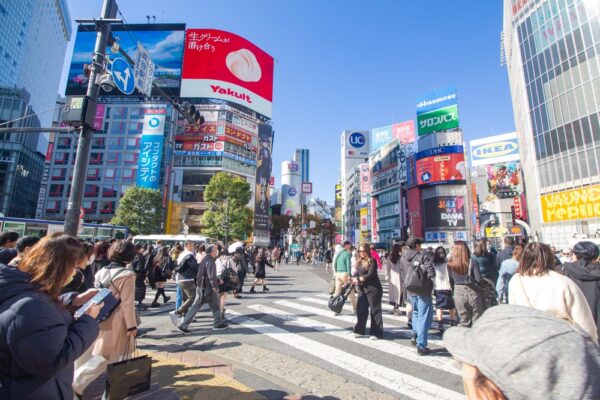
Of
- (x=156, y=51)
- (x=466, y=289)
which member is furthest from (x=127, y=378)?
(x=156, y=51)

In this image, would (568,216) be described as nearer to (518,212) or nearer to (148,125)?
(518,212)

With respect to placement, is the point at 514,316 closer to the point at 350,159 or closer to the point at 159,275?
the point at 159,275

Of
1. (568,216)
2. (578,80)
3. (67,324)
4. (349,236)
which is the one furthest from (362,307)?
(349,236)

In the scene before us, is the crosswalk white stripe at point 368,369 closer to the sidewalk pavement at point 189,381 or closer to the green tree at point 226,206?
the sidewalk pavement at point 189,381

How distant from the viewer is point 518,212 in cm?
5003

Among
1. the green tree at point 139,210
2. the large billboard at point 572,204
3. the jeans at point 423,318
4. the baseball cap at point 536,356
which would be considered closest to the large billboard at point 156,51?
the green tree at point 139,210

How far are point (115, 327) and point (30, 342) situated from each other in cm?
191

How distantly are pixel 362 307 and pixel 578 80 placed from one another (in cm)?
3349

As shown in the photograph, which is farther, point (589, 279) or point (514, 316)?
point (589, 279)

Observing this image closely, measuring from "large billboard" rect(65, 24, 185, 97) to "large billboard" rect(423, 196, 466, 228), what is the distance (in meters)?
48.7

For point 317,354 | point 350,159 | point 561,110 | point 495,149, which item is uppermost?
point 350,159

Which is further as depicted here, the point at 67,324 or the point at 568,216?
the point at 568,216

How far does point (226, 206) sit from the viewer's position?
39312mm

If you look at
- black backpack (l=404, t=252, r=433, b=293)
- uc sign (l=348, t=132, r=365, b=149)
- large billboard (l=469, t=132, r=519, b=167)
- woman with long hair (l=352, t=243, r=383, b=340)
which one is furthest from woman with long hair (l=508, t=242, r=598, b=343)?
uc sign (l=348, t=132, r=365, b=149)
